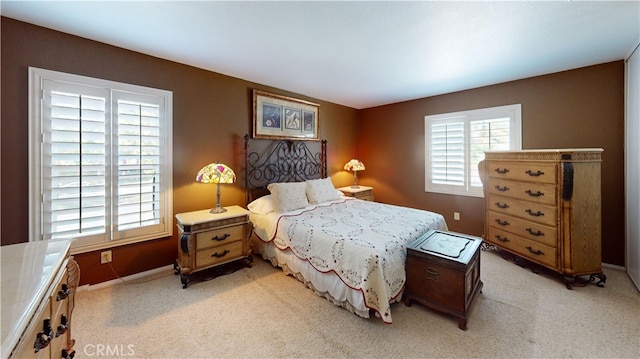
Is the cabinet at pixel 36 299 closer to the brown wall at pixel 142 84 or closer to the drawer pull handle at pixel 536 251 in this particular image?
the brown wall at pixel 142 84

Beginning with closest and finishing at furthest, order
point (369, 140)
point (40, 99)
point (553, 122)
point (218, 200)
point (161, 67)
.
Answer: point (40, 99)
point (161, 67)
point (218, 200)
point (553, 122)
point (369, 140)

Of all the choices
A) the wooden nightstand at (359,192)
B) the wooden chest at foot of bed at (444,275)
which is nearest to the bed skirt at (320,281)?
the wooden chest at foot of bed at (444,275)

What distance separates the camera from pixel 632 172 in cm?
264

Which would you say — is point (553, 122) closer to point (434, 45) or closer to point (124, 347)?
point (434, 45)

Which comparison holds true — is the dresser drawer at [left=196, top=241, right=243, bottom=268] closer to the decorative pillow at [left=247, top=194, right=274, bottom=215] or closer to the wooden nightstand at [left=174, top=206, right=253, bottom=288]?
the wooden nightstand at [left=174, top=206, right=253, bottom=288]

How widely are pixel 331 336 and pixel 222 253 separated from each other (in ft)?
5.02

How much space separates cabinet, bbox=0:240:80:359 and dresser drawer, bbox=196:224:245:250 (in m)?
1.22

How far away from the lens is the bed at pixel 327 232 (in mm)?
2039

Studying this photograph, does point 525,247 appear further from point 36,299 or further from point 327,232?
point 36,299

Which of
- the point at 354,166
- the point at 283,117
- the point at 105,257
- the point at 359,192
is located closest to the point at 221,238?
the point at 105,257

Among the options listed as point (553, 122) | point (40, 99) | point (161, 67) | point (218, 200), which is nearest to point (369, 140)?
point (553, 122)

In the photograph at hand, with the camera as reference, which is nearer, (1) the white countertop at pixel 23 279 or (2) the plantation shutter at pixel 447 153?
(1) the white countertop at pixel 23 279

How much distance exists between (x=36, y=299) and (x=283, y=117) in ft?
11.5

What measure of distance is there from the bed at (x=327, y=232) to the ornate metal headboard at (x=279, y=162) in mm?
15
